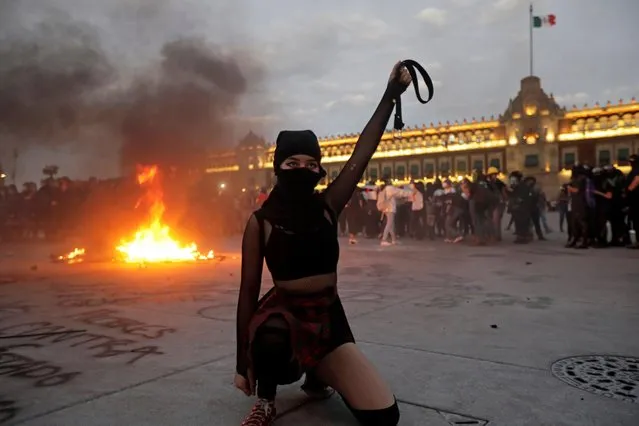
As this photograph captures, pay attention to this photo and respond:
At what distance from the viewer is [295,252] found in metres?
2.15

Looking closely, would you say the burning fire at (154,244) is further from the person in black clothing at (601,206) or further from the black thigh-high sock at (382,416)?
the person in black clothing at (601,206)

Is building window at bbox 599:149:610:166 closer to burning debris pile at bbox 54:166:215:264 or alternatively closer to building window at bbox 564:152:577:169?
building window at bbox 564:152:577:169

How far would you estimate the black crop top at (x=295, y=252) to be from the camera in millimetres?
2152

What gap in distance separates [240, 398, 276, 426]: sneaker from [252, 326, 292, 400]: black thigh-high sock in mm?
28

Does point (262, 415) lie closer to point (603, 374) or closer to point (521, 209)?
point (603, 374)

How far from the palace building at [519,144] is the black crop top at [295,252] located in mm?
44107

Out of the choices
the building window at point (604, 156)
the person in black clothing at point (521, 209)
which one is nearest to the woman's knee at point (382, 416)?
the person in black clothing at point (521, 209)

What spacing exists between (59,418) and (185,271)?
16.4 ft

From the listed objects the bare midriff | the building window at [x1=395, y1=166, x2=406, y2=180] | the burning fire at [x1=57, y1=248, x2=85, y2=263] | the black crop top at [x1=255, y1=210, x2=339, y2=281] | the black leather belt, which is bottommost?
the burning fire at [x1=57, y1=248, x2=85, y2=263]

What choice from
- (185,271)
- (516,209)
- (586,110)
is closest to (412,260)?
(185,271)

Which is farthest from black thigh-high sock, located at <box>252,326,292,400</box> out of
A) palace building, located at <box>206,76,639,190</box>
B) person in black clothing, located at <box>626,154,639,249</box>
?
palace building, located at <box>206,76,639,190</box>

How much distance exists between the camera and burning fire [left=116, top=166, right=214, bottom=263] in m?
8.75

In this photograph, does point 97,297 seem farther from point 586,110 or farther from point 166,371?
point 586,110

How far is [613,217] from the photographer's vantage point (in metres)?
9.86
